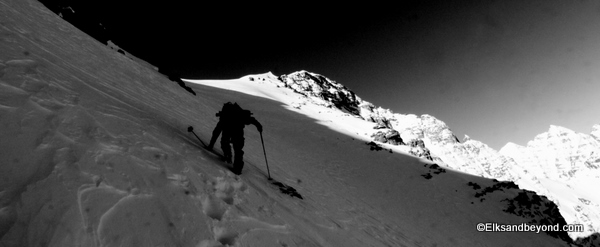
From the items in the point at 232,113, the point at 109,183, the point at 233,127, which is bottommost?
the point at 109,183

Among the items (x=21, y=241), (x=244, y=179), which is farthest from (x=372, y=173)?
(x=21, y=241)

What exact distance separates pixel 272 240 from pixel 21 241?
10.4 ft

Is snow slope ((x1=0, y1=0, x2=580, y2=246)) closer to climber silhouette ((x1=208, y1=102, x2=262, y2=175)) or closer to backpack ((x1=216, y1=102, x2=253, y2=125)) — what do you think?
climber silhouette ((x1=208, y1=102, x2=262, y2=175))

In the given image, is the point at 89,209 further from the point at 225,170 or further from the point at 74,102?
the point at 225,170

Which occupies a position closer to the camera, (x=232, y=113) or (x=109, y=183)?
(x=109, y=183)

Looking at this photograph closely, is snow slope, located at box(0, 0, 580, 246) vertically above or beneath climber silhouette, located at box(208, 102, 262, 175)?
beneath

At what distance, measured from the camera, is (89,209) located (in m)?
3.08

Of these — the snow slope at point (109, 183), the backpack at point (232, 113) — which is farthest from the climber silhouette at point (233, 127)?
the snow slope at point (109, 183)

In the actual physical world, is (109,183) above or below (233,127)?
below

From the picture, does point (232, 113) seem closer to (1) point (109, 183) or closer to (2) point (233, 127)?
(2) point (233, 127)

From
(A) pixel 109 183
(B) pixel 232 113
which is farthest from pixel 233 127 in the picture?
(A) pixel 109 183

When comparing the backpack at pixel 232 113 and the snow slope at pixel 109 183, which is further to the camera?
the backpack at pixel 232 113

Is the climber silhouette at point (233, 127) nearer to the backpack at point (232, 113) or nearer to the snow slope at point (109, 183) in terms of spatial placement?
the backpack at point (232, 113)

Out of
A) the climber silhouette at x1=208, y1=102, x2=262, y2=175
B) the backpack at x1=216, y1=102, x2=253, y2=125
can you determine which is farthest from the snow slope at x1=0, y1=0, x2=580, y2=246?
the backpack at x1=216, y1=102, x2=253, y2=125
